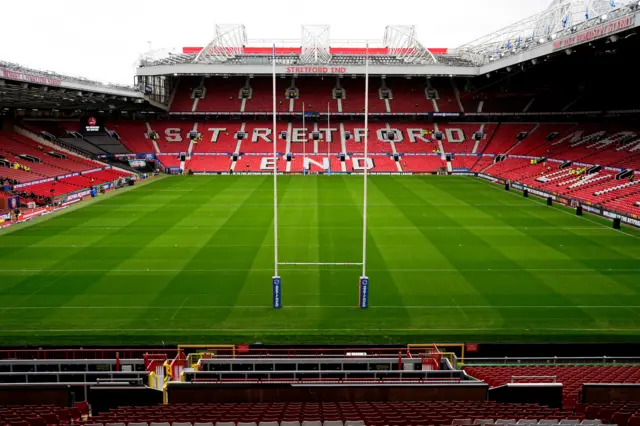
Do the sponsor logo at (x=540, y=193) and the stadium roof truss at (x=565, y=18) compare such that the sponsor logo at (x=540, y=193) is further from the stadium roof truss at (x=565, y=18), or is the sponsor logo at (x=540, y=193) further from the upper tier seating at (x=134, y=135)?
the upper tier seating at (x=134, y=135)

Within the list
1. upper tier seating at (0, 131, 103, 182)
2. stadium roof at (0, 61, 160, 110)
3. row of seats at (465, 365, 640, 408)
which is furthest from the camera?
upper tier seating at (0, 131, 103, 182)

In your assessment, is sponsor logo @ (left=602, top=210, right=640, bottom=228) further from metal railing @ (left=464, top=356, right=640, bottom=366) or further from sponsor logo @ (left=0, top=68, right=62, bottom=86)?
sponsor logo @ (left=0, top=68, right=62, bottom=86)

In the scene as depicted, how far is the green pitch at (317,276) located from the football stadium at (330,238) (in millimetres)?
161

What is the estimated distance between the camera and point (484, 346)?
1612 centimetres

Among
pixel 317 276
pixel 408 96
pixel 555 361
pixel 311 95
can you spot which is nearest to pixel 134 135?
pixel 311 95

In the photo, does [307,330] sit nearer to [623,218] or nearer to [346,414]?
[346,414]

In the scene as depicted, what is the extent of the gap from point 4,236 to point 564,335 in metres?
33.6

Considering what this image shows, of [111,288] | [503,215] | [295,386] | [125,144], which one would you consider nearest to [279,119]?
[125,144]

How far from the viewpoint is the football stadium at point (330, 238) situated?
37.1 ft

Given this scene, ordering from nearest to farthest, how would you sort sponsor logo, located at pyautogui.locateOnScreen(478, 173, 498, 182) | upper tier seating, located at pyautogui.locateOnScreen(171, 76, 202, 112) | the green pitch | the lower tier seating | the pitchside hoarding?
the lower tier seating → the green pitch → sponsor logo, located at pyautogui.locateOnScreen(478, 173, 498, 182) → the pitchside hoarding → upper tier seating, located at pyautogui.locateOnScreen(171, 76, 202, 112)

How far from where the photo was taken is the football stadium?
1130cm

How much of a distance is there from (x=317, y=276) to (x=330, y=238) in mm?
7357

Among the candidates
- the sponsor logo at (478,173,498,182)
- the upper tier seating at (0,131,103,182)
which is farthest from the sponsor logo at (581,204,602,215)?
the upper tier seating at (0,131,103,182)

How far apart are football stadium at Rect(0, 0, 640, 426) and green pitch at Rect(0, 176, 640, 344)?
0.16 m
